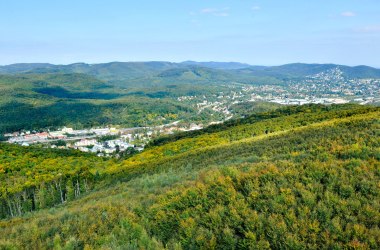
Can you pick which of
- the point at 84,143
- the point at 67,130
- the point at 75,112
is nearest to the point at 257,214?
the point at 84,143

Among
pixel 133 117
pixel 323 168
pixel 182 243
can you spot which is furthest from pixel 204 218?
pixel 133 117

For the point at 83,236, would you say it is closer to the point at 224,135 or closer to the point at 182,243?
the point at 182,243

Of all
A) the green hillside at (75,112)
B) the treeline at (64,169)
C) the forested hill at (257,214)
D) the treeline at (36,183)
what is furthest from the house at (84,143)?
the forested hill at (257,214)

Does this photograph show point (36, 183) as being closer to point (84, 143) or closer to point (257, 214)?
point (257, 214)

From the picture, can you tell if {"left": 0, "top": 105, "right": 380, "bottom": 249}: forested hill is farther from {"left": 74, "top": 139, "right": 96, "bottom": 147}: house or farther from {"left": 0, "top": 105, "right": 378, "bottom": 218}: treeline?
{"left": 74, "top": 139, "right": 96, "bottom": 147}: house

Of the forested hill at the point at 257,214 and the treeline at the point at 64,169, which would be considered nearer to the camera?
the forested hill at the point at 257,214

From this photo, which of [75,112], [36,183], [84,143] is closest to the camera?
[36,183]

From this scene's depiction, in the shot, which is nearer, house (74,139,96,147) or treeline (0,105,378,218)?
treeline (0,105,378,218)

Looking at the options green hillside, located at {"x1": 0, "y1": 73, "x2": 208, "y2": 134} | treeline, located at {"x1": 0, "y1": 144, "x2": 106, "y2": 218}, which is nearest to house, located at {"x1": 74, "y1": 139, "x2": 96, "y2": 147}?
green hillside, located at {"x1": 0, "y1": 73, "x2": 208, "y2": 134}

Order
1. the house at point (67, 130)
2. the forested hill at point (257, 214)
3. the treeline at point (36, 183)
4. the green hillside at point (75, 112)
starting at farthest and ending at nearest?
the green hillside at point (75, 112)
the house at point (67, 130)
the treeline at point (36, 183)
the forested hill at point (257, 214)

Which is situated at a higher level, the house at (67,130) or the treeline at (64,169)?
the treeline at (64,169)

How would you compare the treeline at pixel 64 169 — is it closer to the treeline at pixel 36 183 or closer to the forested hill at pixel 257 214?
the treeline at pixel 36 183
